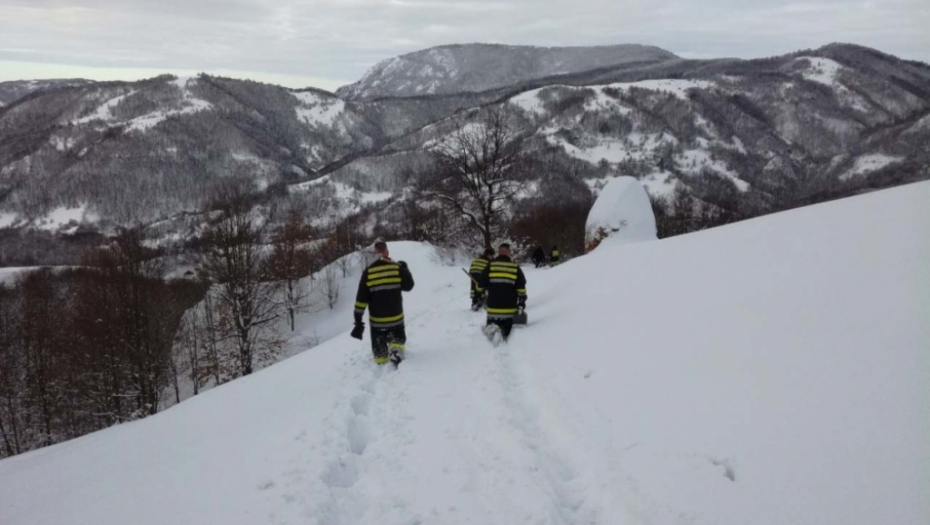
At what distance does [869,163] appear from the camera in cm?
17500

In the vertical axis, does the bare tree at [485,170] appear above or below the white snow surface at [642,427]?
above

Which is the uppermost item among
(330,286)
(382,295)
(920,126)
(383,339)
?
(920,126)

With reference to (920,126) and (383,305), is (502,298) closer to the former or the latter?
(383,305)

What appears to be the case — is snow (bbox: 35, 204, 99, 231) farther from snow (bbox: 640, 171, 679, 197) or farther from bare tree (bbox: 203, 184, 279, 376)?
snow (bbox: 640, 171, 679, 197)

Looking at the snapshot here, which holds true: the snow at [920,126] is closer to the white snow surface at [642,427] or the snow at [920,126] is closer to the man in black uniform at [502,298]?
the man in black uniform at [502,298]

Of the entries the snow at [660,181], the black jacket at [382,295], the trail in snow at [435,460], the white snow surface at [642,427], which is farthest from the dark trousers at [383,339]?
the snow at [660,181]

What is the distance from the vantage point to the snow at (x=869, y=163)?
16712 centimetres

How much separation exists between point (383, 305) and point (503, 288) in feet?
7.89

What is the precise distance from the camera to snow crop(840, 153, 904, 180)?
16712 centimetres

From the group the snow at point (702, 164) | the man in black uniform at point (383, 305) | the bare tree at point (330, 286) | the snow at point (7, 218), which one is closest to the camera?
the man in black uniform at point (383, 305)

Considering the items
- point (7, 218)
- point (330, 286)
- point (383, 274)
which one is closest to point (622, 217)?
point (383, 274)

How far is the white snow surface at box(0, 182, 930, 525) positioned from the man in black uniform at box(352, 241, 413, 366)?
2.85ft

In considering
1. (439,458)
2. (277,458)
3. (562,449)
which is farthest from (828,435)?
(277,458)

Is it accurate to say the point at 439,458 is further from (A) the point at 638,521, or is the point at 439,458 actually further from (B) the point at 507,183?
(B) the point at 507,183
